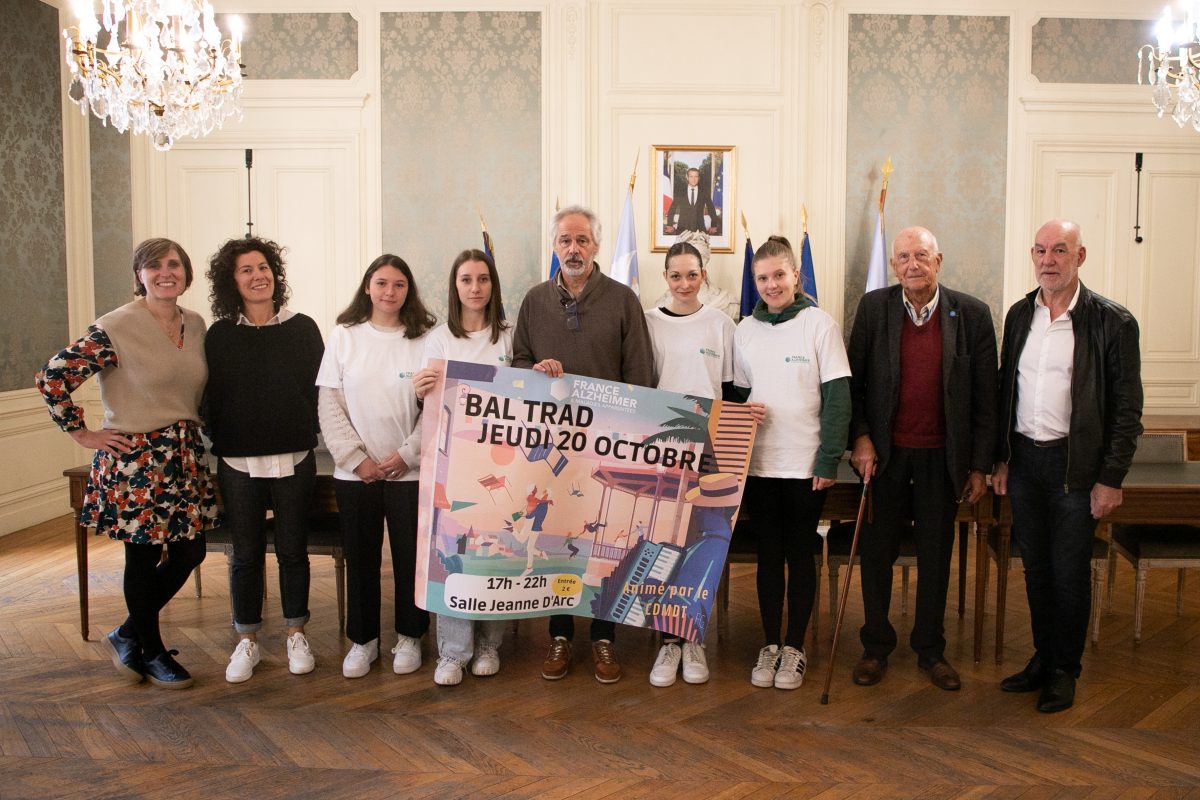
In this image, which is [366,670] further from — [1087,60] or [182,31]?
[1087,60]

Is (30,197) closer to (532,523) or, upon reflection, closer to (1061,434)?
(532,523)

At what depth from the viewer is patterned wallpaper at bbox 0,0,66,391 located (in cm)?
530

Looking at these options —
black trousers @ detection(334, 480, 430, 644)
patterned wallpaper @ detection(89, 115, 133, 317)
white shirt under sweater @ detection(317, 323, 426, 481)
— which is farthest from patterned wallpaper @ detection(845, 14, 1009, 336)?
patterned wallpaper @ detection(89, 115, 133, 317)

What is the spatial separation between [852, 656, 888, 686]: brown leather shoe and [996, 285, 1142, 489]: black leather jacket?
85 centimetres

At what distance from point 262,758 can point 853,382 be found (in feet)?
6.97

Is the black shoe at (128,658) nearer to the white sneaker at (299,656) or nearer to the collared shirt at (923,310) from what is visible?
the white sneaker at (299,656)

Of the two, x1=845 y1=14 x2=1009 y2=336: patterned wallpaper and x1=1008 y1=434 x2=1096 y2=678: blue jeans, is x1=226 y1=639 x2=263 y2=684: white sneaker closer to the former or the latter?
x1=1008 y1=434 x2=1096 y2=678: blue jeans

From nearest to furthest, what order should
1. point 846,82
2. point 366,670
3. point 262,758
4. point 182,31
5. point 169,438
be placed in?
point 262,758
point 169,438
point 366,670
point 182,31
point 846,82

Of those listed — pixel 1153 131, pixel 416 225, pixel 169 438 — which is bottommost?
pixel 169 438

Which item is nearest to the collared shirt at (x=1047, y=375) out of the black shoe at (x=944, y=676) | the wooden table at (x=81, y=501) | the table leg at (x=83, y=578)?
the black shoe at (x=944, y=676)

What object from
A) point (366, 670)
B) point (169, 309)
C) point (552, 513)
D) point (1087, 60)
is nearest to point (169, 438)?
point (169, 309)

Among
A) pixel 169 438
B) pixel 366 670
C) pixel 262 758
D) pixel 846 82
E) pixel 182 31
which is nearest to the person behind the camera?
pixel 262 758

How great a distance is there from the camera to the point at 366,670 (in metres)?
3.10

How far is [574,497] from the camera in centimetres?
292
